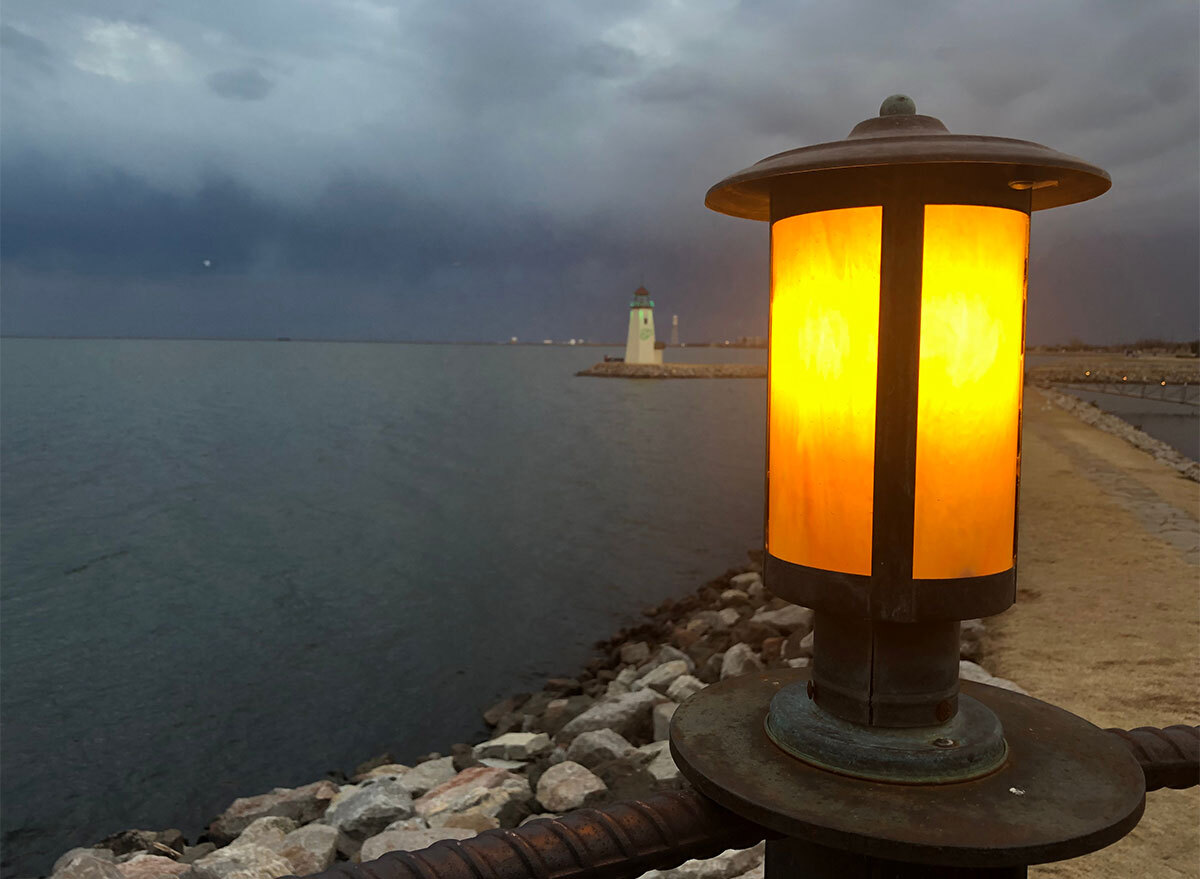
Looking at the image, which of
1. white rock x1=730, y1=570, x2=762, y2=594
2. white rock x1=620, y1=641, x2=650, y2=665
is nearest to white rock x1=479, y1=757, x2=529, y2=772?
white rock x1=620, y1=641, x2=650, y2=665

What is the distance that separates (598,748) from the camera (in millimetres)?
4668

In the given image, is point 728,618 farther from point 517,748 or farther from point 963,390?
point 963,390

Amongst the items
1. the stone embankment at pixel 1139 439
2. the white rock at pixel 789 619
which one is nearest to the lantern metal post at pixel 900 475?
the white rock at pixel 789 619

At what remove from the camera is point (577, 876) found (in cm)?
127

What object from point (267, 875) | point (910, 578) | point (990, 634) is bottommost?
point (267, 875)

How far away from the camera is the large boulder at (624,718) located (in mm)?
5262

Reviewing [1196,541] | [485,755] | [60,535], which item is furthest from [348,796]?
[60,535]

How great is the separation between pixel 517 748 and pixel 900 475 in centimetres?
455

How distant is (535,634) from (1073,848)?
30.7 feet

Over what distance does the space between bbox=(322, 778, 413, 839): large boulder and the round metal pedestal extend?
3366 mm

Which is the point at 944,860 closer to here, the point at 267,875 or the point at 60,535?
the point at 267,875

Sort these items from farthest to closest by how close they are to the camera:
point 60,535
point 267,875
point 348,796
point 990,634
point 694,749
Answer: point 60,535 < point 990,634 < point 348,796 < point 267,875 < point 694,749

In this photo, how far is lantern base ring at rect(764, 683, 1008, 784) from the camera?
138 centimetres

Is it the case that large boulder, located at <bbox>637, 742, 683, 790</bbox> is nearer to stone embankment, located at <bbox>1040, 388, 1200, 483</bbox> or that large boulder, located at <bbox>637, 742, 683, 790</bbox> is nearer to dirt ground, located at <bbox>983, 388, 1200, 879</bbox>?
dirt ground, located at <bbox>983, 388, 1200, 879</bbox>
